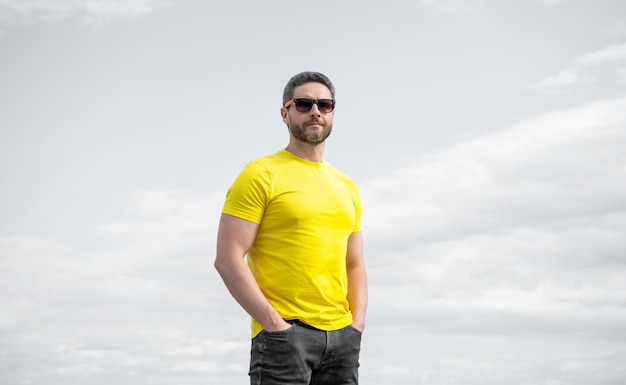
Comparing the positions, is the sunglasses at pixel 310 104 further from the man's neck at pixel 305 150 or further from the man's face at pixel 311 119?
the man's neck at pixel 305 150

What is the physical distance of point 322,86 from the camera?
19.5ft

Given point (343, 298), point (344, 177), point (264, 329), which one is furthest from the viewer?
point (344, 177)

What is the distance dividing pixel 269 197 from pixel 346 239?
30.7 inches

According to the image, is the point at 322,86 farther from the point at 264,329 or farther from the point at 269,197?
the point at 264,329

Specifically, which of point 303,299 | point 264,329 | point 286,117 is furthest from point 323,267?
point 286,117

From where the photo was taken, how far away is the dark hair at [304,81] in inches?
235

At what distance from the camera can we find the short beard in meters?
5.83

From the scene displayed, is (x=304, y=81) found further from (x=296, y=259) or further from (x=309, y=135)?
(x=296, y=259)

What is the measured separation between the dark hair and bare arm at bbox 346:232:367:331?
1243mm

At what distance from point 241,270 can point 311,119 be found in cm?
134

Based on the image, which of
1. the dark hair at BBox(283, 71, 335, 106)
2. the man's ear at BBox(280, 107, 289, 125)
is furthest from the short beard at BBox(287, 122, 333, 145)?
the dark hair at BBox(283, 71, 335, 106)

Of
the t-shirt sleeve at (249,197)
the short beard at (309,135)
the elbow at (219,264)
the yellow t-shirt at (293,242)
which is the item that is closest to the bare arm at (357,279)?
the yellow t-shirt at (293,242)

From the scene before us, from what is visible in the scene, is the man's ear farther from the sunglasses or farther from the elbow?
the elbow

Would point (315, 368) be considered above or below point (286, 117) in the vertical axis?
below
